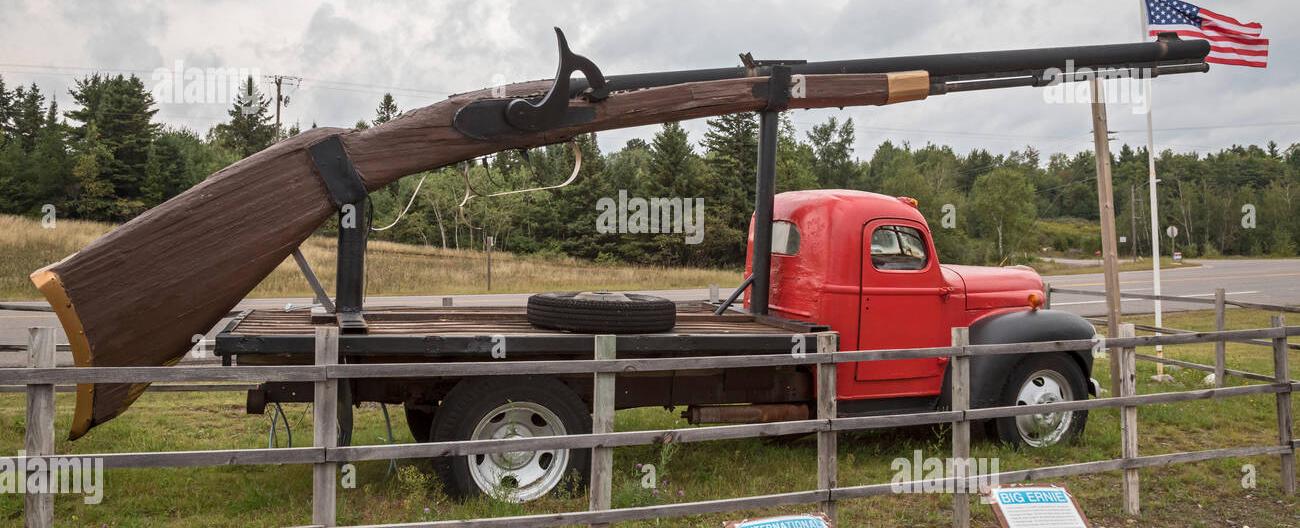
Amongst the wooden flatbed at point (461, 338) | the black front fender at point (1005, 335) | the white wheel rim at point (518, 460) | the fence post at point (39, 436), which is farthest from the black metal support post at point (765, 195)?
the fence post at point (39, 436)

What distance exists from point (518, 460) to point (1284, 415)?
5776 millimetres

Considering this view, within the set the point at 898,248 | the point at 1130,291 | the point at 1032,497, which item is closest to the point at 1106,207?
the point at 898,248

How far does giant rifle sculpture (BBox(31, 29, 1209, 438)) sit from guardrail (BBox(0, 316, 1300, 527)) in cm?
93

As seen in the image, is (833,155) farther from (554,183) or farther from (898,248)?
(898,248)

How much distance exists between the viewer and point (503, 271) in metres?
30.6

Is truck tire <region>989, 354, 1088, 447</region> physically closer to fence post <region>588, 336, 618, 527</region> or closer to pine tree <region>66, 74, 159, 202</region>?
fence post <region>588, 336, 618, 527</region>

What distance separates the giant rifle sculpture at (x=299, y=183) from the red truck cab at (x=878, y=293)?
0.99 metres

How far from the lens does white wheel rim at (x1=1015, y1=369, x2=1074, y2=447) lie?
732 centimetres

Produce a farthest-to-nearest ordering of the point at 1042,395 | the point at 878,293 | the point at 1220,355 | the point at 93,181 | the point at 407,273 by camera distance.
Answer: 1. the point at 93,181
2. the point at 407,273
3. the point at 1220,355
4. the point at 1042,395
5. the point at 878,293

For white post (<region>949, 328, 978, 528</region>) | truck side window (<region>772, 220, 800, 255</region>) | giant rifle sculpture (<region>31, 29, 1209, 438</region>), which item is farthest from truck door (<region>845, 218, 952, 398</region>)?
white post (<region>949, 328, 978, 528</region>)

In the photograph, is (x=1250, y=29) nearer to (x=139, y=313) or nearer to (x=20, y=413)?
(x=139, y=313)

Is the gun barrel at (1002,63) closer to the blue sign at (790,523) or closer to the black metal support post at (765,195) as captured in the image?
the black metal support post at (765,195)

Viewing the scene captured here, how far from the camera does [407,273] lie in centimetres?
2858

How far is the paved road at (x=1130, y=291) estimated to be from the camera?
51.4 feet
